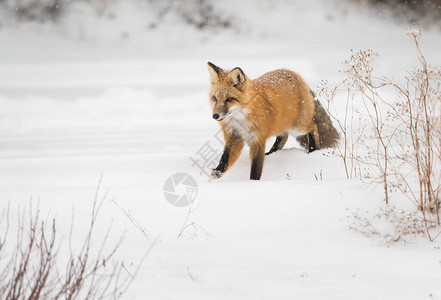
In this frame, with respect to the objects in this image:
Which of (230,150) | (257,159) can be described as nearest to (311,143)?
(257,159)

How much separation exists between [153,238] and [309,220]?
4.56 ft

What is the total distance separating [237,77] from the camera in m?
5.46

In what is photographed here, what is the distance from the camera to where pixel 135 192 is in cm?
496

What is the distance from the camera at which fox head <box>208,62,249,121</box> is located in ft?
17.7

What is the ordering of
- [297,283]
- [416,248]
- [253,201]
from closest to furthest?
[297,283] < [416,248] < [253,201]

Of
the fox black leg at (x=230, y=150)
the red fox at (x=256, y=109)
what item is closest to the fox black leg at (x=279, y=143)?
the red fox at (x=256, y=109)

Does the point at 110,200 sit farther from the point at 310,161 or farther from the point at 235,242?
the point at 310,161

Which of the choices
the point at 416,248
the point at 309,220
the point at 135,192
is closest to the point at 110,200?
the point at 135,192

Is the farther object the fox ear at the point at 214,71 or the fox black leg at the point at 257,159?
the fox black leg at the point at 257,159

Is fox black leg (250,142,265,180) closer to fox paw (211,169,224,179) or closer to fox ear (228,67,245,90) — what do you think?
fox paw (211,169,224,179)

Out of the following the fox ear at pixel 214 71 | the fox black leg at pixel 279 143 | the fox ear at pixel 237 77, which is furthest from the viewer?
the fox black leg at pixel 279 143

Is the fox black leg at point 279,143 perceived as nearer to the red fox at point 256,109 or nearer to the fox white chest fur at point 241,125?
the red fox at point 256,109

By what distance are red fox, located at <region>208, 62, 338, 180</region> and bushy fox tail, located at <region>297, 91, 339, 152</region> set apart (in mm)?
134

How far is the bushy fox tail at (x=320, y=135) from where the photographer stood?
723cm
